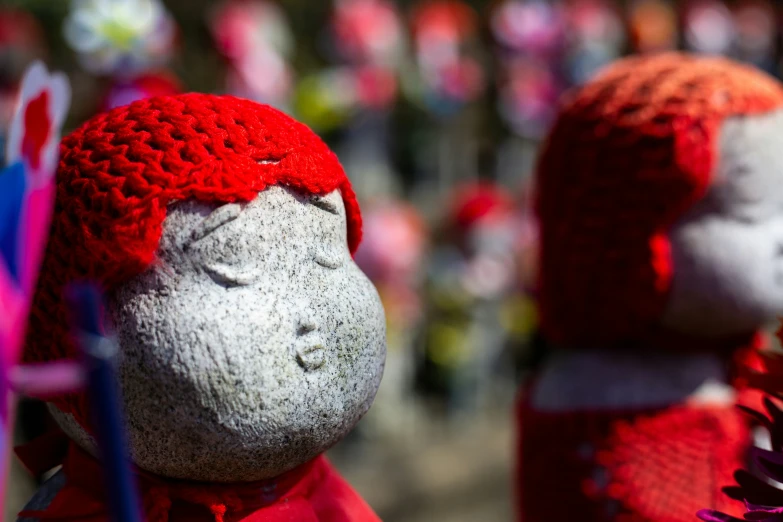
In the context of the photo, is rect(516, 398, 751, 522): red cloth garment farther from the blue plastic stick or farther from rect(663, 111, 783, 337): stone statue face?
the blue plastic stick

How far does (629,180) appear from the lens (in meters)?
1.48

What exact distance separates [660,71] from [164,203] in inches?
37.5

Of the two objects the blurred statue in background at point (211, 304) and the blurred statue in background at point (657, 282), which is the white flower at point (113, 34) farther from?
the blurred statue in background at point (211, 304)

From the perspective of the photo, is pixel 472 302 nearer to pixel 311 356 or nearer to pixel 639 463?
pixel 639 463

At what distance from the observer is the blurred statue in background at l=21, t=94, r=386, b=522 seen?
37.4 inches

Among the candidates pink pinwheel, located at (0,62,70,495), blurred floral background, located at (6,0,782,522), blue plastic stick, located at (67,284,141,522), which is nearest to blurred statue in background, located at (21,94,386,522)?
pink pinwheel, located at (0,62,70,495)

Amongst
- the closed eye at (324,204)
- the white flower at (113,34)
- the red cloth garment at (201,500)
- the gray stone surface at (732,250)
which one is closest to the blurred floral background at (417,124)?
the white flower at (113,34)

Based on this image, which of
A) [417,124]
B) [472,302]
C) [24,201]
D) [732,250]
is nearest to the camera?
[24,201]

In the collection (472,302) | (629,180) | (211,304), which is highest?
(211,304)

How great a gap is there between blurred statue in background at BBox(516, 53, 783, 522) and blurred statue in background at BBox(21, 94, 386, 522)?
1.90 ft

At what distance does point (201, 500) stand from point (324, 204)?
37 centimetres

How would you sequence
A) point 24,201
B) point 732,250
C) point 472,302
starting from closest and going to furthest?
point 24,201, point 732,250, point 472,302

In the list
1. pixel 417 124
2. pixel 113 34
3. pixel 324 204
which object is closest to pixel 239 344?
pixel 324 204

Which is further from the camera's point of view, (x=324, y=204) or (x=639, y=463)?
(x=639, y=463)
